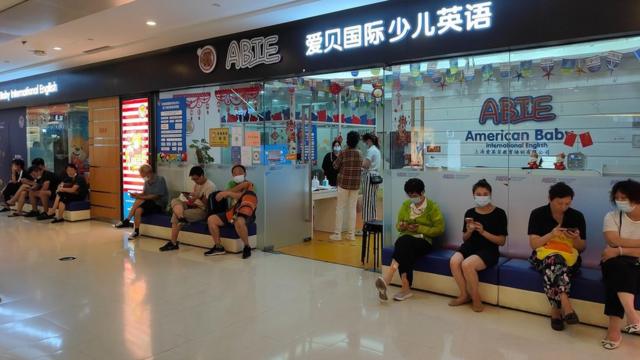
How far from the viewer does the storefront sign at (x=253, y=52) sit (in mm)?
5941

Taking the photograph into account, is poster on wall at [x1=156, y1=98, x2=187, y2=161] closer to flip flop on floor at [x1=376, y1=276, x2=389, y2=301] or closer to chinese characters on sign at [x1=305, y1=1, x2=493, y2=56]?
chinese characters on sign at [x1=305, y1=1, x2=493, y2=56]

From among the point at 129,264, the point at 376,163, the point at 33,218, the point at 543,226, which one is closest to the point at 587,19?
the point at 543,226

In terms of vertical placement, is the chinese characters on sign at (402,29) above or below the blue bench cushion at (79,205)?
above

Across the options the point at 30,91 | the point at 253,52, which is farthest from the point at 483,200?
the point at 30,91

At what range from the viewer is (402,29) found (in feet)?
15.8

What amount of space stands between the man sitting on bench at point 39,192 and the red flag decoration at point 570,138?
869cm

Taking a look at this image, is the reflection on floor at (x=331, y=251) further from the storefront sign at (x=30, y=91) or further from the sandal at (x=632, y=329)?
the storefront sign at (x=30, y=91)

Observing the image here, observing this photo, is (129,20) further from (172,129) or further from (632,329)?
(632,329)

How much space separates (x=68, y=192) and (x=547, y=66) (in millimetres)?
7980

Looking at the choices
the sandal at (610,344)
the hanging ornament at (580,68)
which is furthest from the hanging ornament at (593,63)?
the sandal at (610,344)

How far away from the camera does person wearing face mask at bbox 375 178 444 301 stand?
14.0 ft

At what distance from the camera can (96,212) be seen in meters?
8.77

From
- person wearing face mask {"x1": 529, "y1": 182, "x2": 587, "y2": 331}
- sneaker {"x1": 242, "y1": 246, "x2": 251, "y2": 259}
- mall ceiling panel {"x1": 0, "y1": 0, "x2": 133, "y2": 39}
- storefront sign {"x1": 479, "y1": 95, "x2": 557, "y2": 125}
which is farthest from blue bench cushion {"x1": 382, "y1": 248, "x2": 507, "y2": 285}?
mall ceiling panel {"x1": 0, "y1": 0, "x2": 133, "y2": 39}

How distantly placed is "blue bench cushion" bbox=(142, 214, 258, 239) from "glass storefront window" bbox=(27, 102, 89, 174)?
2.92 metres
